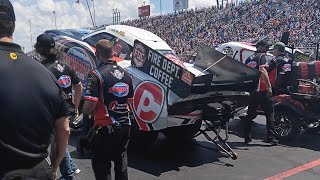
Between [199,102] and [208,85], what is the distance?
0.27m

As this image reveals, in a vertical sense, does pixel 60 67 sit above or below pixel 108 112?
above

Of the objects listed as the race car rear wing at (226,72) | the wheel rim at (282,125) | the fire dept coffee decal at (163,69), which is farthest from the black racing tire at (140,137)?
the wheel rim at (282,125)

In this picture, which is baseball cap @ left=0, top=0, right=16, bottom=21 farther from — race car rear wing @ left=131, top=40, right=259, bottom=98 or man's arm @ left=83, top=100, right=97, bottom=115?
race car rear wing @ left=131, top=40, right=259, bottom=98

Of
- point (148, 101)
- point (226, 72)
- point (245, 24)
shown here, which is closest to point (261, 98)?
point (226, 72)

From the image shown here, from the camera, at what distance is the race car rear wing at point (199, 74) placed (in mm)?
4953

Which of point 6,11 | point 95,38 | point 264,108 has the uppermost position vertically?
point 6,11

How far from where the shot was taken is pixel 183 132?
6363mm

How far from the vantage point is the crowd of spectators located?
27598mm

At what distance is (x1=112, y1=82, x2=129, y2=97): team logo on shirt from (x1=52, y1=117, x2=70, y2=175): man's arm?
127 cm

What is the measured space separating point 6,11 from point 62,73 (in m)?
2.31

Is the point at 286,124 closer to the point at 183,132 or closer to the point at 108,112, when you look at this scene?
the point at 183,132

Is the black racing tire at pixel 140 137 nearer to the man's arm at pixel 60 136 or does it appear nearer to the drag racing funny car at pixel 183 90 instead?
the drag racing funny car at pixel 183 90

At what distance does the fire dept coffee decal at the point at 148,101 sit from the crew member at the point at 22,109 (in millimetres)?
3048

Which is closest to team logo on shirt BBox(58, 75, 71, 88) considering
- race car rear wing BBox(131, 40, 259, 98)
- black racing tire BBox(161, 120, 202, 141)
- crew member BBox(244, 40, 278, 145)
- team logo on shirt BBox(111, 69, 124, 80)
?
team logo on shirt BBox(111, 69, 124, 80)
